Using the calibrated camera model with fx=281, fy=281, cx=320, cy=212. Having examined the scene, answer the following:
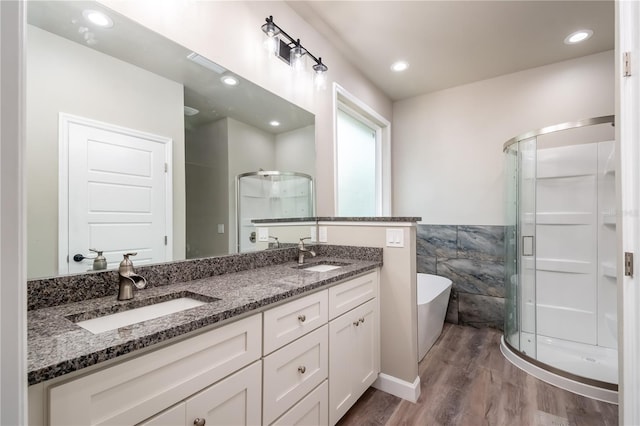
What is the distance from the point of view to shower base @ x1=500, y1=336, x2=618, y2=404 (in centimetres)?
179

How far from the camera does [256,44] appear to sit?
5.97ft

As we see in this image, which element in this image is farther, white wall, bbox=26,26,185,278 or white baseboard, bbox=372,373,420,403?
white baseboard, bbox=372,373,420,403

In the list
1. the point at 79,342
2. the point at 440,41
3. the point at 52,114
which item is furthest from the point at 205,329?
the point at 440,41

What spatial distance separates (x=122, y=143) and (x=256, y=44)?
1.10 meters

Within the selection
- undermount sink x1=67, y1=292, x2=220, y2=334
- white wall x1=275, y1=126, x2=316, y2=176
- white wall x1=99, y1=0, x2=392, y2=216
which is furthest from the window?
undermount sink x1=67, y1=292, x2=220, y2=334

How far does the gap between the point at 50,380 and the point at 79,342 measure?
11 centimetres

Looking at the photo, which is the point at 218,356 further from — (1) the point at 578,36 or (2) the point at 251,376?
(1) the point at 578,36

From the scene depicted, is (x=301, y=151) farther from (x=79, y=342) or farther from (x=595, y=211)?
(x=595, y=211)

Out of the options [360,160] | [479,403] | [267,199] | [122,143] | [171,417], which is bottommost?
[479,403]

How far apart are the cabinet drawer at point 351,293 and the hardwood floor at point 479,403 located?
67 centimetres

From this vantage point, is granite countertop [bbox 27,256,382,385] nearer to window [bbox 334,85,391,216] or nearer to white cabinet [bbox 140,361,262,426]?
white cabinet [bbox 140,361,262,426]

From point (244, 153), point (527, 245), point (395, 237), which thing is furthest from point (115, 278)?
point (527, 245)

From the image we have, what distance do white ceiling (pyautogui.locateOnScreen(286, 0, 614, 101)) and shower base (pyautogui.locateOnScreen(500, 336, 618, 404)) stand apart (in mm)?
2628

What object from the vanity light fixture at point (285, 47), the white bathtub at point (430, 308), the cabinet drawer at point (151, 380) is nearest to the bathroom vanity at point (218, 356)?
the cabinet drawer at point (151, 380)
